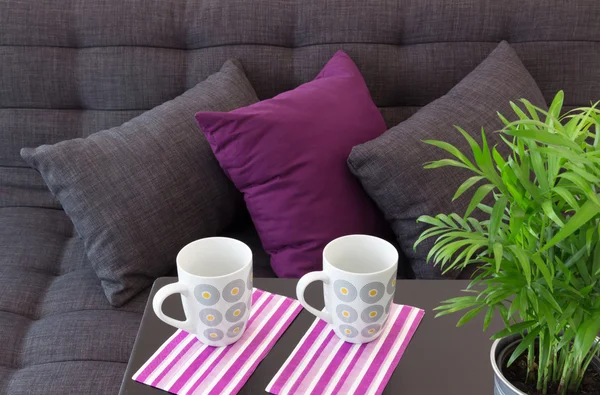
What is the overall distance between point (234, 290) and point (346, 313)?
5.5 inches

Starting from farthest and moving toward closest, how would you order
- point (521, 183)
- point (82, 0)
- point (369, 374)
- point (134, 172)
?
point (82, 0) → point (134, 172) → point (369, 374) → point (521, 183)

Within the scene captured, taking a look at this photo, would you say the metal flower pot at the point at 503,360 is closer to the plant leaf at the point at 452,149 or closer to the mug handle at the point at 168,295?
the plant leaf at the point at 452,149

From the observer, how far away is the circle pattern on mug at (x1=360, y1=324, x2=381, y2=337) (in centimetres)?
81

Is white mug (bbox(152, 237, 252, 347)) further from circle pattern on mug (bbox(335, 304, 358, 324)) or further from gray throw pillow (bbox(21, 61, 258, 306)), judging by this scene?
gray throw pillow (bbox(21, 61, 258, 306))

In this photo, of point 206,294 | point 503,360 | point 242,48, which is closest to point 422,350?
point 503,360

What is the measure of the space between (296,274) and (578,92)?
84cm

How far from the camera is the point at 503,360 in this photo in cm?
66

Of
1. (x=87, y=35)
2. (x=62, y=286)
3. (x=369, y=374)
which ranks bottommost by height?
(x=62, y=286)

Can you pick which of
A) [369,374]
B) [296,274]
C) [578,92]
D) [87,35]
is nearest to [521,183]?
[369,374]

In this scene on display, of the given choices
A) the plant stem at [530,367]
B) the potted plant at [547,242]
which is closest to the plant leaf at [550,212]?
the potted plant at [547,242]

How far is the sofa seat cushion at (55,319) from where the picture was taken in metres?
1.11

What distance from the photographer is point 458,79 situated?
1591 mm

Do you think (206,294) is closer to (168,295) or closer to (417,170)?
(168,295)

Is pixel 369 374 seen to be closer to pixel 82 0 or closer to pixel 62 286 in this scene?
pixel 62 286
